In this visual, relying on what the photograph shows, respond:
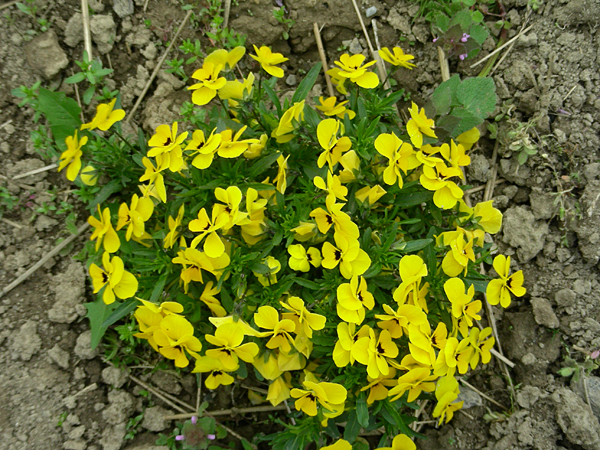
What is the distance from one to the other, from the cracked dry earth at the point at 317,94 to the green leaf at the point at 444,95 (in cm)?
29

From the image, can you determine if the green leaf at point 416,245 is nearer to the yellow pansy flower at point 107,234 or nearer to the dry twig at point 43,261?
the yellow pansy flower at point 107,234

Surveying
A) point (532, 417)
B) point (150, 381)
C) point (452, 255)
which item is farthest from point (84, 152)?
point (532, 417)

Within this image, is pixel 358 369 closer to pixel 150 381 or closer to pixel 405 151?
pixel 405 151

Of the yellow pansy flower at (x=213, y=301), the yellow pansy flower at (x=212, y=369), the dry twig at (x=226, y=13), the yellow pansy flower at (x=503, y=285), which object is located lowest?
the yellow pansy flower at (x=212, y=369)

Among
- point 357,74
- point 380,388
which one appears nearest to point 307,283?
point 380,388

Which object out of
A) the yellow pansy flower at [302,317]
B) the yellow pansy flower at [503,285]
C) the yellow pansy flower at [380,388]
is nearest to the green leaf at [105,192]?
the yellow pansy flower at [302,317]

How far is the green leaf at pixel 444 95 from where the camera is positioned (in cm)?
319

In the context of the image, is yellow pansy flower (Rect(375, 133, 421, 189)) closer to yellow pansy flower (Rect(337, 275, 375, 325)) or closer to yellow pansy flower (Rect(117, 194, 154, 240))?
yellow pansy flower (Rect(337, 275, 375, 325))

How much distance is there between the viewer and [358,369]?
97.7 inches

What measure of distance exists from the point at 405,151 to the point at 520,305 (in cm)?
163

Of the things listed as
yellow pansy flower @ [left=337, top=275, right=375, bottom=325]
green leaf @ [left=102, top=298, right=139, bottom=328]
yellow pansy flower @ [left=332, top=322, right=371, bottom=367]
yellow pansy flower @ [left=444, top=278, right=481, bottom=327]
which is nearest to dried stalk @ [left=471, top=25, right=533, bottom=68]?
yellow pansy flower @ [left=444, top=278, right=481, bottom=327]

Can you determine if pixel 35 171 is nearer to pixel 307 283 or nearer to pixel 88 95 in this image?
pixel 88 95

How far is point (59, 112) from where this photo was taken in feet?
10.3

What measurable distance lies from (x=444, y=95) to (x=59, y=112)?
2.57m
